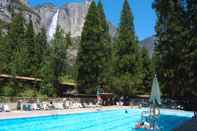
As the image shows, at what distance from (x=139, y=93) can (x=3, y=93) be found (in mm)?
21377

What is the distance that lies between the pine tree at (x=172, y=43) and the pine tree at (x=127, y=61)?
20342 mm

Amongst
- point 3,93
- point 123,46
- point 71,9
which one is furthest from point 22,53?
point 71,9

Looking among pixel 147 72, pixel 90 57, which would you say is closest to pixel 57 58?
pixel 90 57

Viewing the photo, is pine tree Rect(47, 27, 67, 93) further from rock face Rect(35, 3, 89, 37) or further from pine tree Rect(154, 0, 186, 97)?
rock face Rect(35, 3, 89, 37)

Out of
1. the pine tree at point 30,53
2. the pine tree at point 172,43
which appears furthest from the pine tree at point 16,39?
the pine tree at point 172,43

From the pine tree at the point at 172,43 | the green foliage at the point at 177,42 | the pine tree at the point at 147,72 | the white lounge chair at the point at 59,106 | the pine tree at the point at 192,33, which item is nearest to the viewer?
the pine tree at the point at 192,33

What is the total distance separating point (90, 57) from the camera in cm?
4519

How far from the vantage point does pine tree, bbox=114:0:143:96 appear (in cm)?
4641

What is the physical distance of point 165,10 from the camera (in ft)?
68.3

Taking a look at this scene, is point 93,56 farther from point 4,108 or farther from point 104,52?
point 4,108

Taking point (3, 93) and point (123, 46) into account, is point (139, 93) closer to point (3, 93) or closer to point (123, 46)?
point (123, 46)

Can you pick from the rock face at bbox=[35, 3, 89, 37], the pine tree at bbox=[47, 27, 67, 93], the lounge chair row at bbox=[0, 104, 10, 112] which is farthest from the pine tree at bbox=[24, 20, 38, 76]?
the rock face at bbox=[35, 3, 89, 37]

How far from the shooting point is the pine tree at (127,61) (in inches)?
1827

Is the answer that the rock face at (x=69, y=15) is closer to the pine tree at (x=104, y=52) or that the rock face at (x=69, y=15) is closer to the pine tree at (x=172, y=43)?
the pine tree at (x=104, y=52)
